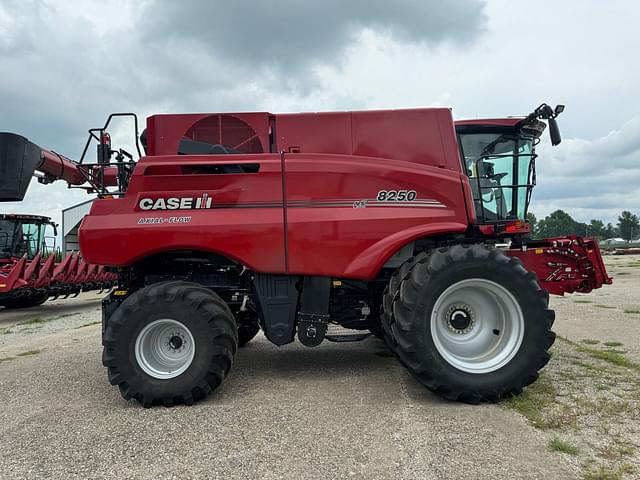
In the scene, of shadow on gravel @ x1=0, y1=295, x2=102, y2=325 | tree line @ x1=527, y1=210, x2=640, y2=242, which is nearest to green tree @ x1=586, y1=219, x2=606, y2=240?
tree line @ x1=527, y1=210, x2=640, y2=242

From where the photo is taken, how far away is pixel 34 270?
41.8 ft

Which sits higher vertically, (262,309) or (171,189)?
(171,189)

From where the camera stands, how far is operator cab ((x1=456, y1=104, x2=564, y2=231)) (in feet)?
17.3

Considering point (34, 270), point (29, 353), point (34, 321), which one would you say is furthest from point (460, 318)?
point (34, 270)

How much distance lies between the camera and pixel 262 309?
185 inches

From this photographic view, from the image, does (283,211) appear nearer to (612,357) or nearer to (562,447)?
(562,447)

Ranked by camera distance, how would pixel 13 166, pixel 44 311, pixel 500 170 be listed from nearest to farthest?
pixel 500 170 < pixel 13 166 < pixel 44 311

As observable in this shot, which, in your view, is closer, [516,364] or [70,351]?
[516,364]

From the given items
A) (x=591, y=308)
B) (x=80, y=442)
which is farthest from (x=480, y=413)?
(x=591, y=308)

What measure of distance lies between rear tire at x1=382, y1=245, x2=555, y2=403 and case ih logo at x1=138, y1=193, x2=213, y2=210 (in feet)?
6.57

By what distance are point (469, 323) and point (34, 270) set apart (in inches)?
485

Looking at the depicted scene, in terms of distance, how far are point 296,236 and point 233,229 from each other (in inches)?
24.1

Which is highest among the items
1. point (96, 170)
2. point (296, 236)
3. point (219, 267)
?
point (96, 170)

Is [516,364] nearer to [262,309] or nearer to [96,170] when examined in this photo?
[262,309]
